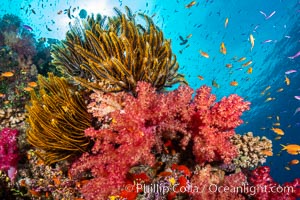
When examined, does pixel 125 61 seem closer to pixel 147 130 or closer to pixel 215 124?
pixel 147 130

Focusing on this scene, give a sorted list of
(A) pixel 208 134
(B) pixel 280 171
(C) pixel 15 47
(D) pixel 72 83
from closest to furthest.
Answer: (A) pixel 208 134, (D) pixel 72 83, (C) pixel 15 47, (B) pixel 280 171

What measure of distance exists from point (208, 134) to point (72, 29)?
4017mm

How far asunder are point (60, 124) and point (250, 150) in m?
4.20

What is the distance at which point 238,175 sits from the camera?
4328 millimetres

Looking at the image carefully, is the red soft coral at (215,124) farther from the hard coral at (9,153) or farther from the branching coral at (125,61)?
the hard coral at (9,153)

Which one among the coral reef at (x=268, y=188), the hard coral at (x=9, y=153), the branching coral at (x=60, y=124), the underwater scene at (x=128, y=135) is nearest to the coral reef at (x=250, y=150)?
the underwater scene at (x=128, y=135)

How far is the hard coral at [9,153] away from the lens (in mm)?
4973

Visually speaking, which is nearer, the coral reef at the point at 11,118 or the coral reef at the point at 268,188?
the coral reef at the point at 268,188

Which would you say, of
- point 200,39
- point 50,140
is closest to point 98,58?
point 50,140

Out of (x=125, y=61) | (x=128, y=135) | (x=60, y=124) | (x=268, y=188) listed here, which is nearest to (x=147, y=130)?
(x=128, y=135)

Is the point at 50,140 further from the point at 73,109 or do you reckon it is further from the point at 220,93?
the point at 220,93

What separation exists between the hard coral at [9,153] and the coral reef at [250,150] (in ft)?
16.1

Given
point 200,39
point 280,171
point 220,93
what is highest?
point 200,39

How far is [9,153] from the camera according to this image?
5070 millimetres
